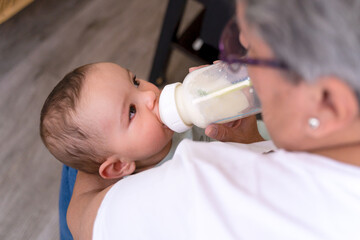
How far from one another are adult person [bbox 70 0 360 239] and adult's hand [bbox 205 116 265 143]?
17 cm

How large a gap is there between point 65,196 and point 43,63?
2.91 feet

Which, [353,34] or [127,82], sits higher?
[353,34]

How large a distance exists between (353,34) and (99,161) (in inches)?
28.7

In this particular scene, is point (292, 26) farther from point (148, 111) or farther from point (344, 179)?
point (148, 111)

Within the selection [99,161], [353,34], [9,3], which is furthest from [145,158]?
[9,3]

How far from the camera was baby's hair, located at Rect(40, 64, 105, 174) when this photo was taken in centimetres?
86

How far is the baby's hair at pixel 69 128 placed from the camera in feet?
2.81

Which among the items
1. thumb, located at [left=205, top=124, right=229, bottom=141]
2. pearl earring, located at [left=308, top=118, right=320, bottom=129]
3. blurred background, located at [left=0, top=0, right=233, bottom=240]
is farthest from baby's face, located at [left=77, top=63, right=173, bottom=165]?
pearl earring, located at [left=308, top=118, right=320, bottom=129]

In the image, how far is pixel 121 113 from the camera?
2.85 ft

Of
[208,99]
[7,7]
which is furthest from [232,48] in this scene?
[7,7]

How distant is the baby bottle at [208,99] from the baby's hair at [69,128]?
0.22 metres

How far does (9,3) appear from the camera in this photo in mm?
1369

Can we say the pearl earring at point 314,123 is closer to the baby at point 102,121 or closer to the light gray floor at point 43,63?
the baby at point 102,121

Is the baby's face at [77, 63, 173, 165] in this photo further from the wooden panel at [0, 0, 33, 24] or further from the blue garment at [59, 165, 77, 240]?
the wooden panel at [0, 0, 33, 24]
